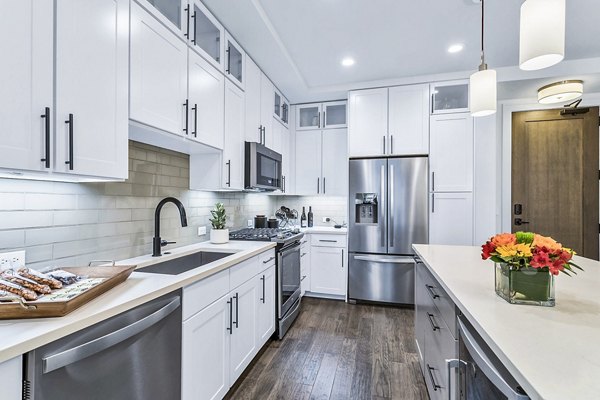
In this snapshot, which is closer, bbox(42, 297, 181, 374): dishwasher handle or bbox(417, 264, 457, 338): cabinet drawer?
bbox(42, 297, 181, 374): dishwasher handle

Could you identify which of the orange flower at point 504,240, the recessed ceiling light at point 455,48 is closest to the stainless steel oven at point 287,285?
the orange flower at point 504,240

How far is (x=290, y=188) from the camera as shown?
409 centimetres

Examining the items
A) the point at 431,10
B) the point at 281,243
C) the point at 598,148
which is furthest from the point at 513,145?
the point at 281,243

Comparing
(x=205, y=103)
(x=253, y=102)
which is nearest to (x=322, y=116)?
(x=253, y=102)

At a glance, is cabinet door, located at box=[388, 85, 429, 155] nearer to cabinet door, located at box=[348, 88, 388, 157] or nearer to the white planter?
cabinet door, located at box=[348, 88, 388, 157]

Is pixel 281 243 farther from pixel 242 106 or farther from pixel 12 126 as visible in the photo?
pixel 12 126

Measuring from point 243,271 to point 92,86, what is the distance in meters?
1.35

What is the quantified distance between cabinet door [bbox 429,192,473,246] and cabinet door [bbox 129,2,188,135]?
2.84m

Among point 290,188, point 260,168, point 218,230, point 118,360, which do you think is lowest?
point 118,360

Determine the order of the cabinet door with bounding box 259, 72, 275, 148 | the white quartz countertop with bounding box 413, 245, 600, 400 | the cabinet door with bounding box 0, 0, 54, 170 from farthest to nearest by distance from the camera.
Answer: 1. the cabinet door with bounding box 259, 72, 275, 148
2. the cabinet door with bounding box 0, 0, 54, 170
3. the white quartz countertop with bounding box 413, 245, 600, 400

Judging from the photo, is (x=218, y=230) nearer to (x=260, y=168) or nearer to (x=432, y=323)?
(x=260, y=168)

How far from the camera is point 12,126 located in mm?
953

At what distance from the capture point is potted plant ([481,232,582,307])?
3.14ft

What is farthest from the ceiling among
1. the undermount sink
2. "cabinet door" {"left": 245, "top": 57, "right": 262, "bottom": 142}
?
the undermount sink
